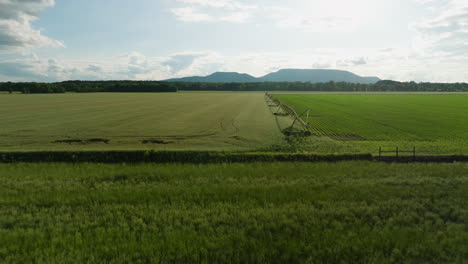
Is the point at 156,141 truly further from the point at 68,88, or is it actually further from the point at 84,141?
the point at 68,88

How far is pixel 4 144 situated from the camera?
25438 millimetres

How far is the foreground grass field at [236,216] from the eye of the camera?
8.15 metres

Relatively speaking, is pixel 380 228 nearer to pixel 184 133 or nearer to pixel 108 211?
pixel 108 211

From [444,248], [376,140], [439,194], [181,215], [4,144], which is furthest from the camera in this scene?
[376,140]

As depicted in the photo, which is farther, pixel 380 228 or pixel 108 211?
pixel 108 211

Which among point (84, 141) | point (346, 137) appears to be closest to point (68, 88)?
point (84, 141)

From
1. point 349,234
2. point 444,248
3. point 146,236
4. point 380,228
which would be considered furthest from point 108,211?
point 444,248

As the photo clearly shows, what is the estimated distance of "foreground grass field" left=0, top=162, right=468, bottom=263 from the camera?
8.15m

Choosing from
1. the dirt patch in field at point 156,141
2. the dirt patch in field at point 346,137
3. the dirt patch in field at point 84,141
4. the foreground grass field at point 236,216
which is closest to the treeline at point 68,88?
the dirt patch in field at point 84,141

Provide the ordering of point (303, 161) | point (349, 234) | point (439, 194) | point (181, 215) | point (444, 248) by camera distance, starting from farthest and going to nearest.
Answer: point (303, 161) < point (439, 194) < point (181, 215) < point (349, 234) < point (444, 248)

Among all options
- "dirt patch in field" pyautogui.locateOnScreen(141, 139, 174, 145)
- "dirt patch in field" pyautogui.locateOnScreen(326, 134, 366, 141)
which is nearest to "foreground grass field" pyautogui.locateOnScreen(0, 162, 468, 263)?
"dirt patch in field" pyautogui.locateOnScreen(141, 139, 174, 145)

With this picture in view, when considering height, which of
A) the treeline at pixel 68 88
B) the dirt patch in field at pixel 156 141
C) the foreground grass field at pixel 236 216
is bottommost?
the foreground grass field at pixel 236 216

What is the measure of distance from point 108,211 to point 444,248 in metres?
11.2

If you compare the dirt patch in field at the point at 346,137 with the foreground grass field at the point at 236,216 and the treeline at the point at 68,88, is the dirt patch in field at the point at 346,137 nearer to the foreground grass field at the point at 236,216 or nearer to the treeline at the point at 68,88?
the foreground grass field at the point at 236,216
